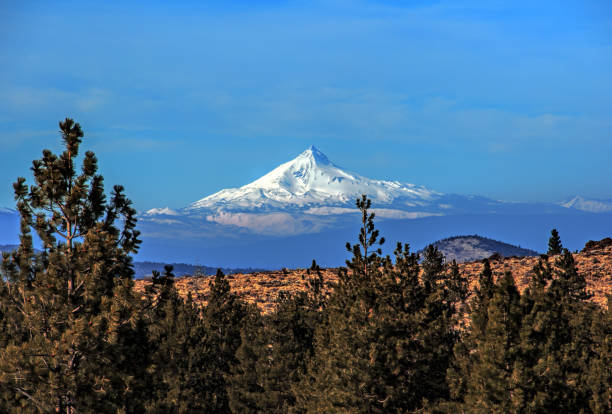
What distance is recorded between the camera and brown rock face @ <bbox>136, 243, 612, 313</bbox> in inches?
3632

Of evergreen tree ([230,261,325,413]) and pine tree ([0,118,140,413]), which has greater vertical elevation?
pine tree ([0,118,140,413])

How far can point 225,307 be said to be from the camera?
55.0m

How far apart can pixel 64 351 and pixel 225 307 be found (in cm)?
3726

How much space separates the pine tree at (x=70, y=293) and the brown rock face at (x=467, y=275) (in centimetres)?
6703

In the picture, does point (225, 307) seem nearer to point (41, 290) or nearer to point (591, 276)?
point (41, 290)

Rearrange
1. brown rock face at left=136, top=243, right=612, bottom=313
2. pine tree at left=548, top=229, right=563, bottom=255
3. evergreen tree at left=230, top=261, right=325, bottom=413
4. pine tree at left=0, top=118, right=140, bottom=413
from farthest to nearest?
pine tree at left=548, top=229, right=563, bottom=255
brown rock face at left=136, top=243, right=612, bottom=313
evergreen tree at left=230, top=261, right=325, bottom=413
pine tree at left=0, top=118, right=140, bottom=413

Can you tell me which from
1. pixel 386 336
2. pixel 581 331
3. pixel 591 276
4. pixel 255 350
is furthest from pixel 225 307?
pixel 591 276

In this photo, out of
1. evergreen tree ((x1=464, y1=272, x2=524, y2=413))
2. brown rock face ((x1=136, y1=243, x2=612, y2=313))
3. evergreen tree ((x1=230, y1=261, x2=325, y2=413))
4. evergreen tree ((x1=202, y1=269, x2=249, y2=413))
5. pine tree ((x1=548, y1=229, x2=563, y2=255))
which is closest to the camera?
evergreen tree ((x1=464, y1=272, x2=524, y2=413))

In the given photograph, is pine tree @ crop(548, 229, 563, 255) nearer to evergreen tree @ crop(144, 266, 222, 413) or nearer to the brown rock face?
the brown rock face

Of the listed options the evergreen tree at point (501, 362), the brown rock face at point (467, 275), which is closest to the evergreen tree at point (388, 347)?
the evergreen tree at point (501, 362)

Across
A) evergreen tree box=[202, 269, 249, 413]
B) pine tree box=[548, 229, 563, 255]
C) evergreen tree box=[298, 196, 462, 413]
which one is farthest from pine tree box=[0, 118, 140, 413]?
pine tree box=[548, 229, 563, 255]

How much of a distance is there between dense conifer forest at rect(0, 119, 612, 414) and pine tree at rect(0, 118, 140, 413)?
41 millimetres

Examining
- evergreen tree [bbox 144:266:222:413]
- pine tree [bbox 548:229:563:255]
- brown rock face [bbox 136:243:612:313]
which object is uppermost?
pine tree [bbox 548:229:563:255]

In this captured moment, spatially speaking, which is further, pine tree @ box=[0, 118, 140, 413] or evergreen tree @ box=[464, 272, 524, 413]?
evergreen tree @ box=[464, 272, 524, 413]
